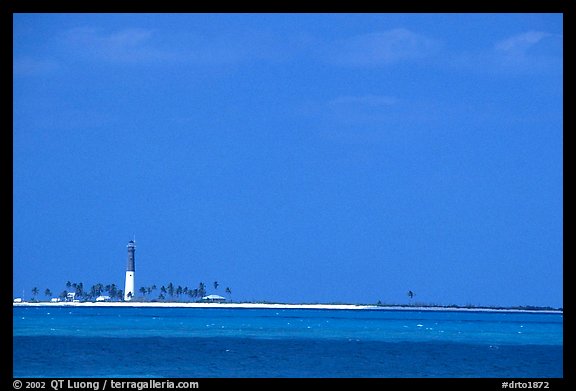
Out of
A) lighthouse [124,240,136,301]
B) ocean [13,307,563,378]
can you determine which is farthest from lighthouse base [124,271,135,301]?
ocean [13,307,563,378]

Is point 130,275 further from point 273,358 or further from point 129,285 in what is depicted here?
point 273,358

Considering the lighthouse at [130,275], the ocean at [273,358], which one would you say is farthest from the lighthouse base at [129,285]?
the ocean at [273,358]

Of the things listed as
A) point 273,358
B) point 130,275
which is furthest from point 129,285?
point 273,358

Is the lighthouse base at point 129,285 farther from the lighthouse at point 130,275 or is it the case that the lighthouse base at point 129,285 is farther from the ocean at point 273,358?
the ocean at point 273,358

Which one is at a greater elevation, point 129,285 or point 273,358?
point 129,285

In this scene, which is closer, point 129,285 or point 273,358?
point 273,358

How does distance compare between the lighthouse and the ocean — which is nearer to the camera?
the ocean

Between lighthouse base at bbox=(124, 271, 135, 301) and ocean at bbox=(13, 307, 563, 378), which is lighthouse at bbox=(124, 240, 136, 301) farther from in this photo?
ocean at bbox=(13, 307, 563, 378)

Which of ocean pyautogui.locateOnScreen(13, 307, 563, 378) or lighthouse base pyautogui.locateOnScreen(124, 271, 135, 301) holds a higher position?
lighthouse base pyautogui.locateOnScreen(124, 271, 135, 301)

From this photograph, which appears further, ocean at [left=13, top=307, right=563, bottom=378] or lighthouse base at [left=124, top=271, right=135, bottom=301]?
lighthouse base at [left=124, top=271, right=135, bottom=301]
